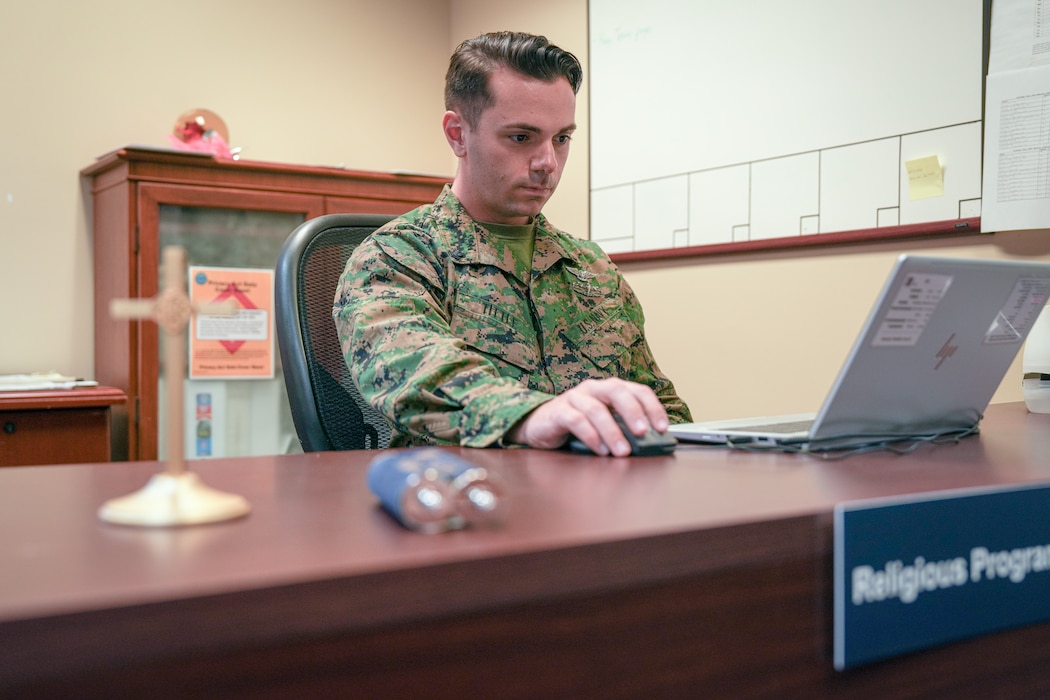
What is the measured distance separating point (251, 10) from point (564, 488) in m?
3.01

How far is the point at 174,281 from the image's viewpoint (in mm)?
559

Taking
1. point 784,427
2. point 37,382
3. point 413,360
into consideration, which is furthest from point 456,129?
point 37,382

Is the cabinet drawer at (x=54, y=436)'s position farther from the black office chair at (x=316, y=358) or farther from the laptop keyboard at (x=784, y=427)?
the laptop keyboard at (x=784, y=427)

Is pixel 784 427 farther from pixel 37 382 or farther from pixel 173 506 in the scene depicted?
pixel 37 382

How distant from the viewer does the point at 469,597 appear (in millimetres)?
469

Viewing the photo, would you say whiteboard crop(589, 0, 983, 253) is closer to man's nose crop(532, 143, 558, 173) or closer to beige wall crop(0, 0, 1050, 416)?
beige wall crop(0, 0, 1050, 416)

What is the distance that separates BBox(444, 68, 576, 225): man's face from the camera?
5.20 feet

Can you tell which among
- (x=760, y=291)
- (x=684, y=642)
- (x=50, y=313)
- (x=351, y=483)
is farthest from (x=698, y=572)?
(x=50, y=313)

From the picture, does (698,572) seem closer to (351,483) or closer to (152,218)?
(351,483)

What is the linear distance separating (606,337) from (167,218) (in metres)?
1.60

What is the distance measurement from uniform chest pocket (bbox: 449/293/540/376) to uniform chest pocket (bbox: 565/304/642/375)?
11cm

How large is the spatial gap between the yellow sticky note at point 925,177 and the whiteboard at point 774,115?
0.01 meters

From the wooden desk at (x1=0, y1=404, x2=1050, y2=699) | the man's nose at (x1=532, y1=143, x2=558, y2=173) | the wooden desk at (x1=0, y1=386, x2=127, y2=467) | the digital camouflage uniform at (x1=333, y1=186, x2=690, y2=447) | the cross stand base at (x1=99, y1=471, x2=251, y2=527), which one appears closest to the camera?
the wooden desk at (x1=0, y1=404, x2=1050, y2=699)

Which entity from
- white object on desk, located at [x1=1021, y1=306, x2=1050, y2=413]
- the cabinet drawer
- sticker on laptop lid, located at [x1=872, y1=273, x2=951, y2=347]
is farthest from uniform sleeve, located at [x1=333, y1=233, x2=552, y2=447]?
the cabinet drawer
